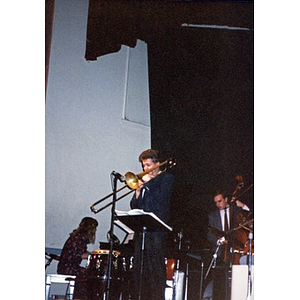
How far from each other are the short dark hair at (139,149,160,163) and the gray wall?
0.04 metres

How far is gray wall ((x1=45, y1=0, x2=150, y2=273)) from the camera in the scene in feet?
9.87

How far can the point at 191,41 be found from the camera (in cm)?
325

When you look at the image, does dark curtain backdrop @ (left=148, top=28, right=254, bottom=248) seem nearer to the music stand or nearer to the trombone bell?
the trombone bell

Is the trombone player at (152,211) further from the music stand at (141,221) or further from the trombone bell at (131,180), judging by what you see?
the music stand at (141,221)

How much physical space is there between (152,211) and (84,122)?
2.29 ft

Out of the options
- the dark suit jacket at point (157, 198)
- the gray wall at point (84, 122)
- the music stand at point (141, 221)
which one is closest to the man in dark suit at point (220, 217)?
the dark suit jacket at point (157, 198)

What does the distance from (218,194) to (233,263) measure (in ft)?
1.50

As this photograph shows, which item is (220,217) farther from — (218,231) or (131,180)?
(131,180)

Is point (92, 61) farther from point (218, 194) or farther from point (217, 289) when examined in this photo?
point (217, 289)

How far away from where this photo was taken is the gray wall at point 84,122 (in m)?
3.01

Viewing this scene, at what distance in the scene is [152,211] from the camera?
3107 millimetres

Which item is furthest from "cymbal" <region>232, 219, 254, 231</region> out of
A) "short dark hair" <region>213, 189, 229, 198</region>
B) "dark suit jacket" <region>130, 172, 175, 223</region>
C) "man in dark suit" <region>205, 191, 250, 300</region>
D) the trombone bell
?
the trombone bell

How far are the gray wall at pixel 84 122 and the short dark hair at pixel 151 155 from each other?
36 millimetres
